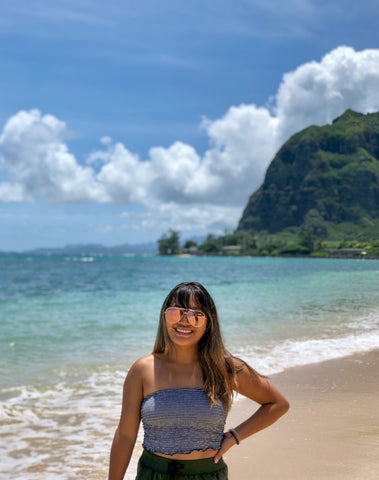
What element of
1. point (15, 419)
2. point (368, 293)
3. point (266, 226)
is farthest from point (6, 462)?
point (266, 226)

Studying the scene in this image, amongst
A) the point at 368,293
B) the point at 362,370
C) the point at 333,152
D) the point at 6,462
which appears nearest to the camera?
the point at 6,462

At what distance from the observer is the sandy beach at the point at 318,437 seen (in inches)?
171

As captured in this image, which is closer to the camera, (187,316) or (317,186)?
(187,316)

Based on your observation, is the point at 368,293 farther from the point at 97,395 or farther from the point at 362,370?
the point at 97,395

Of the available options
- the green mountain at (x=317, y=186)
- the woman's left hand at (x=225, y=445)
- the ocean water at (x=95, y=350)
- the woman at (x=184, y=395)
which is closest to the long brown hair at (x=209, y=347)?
the woman at (x=184, y=395)

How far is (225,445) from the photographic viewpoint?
8.01 ft

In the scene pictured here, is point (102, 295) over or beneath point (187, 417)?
beneath

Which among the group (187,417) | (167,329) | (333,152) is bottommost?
(187,417)

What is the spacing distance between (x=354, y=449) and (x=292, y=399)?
78.4 inches

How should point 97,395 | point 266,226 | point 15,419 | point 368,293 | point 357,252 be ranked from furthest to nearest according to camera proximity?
point 266,226 < point 357,252 < point 368,293 < point 97,395 < point 15,419

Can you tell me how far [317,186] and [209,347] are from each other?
12513cm

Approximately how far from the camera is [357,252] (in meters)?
24.0

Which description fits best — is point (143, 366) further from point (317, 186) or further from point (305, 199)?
point (305, 199)

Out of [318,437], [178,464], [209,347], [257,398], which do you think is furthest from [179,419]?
[318,437]
